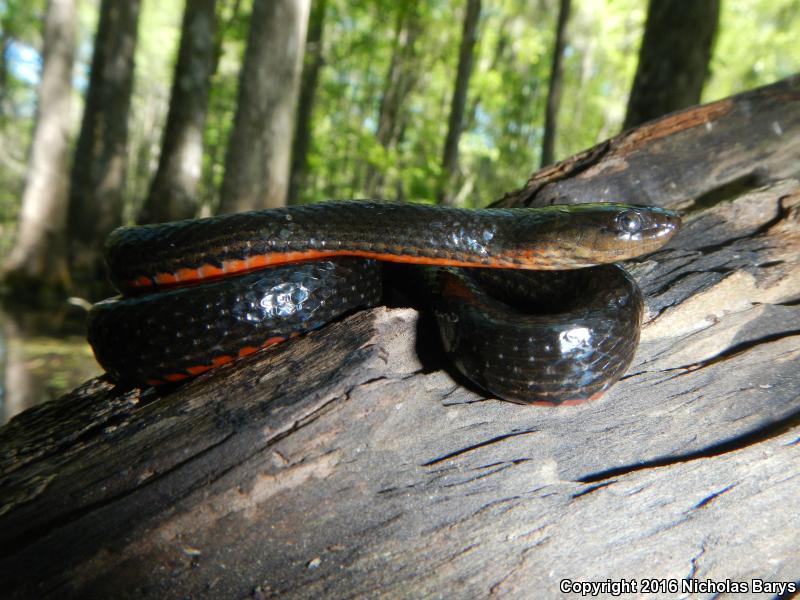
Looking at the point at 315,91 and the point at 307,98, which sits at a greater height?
the point at 315,91

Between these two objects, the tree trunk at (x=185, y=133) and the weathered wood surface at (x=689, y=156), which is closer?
the weathered wood surface at (x=689, y=156)

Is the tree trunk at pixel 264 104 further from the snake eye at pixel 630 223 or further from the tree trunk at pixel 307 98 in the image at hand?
the tree trunk at pixel 307 98

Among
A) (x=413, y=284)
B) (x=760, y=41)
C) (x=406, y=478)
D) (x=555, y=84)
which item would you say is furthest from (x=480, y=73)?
(x=406, y=478)

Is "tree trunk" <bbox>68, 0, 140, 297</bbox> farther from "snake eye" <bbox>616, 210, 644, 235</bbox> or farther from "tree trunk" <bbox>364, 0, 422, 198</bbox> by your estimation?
"snake eye" <bbox>616, 210, 644, 235</bbox>

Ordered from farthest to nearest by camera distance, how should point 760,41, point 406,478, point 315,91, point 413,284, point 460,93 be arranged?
point 760,41 < point 315,91 < point 460,93 < point 413,284 < point 406,478

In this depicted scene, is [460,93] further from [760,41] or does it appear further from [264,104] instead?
[760,41]

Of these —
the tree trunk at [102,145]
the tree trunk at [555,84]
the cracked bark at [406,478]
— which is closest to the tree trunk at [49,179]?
the tree trunk at [102,145]
